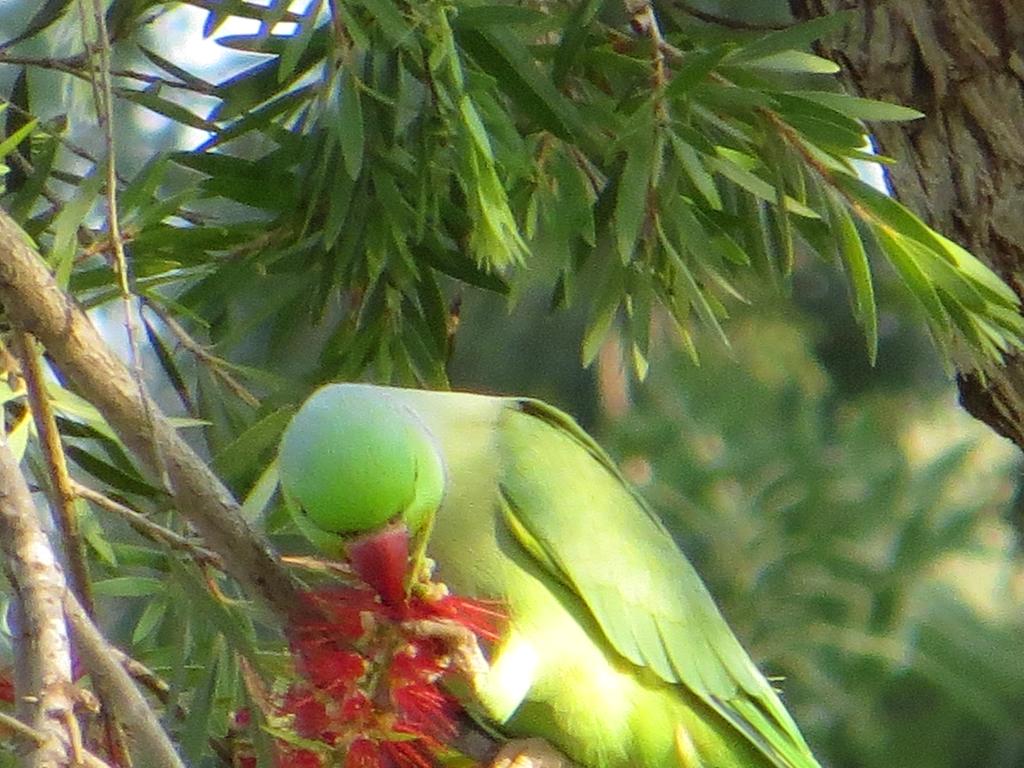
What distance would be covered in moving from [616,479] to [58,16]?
1.84 ft

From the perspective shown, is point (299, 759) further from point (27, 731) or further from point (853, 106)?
point (853, 106)

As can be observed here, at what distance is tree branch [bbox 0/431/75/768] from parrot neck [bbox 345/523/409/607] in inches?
9.6

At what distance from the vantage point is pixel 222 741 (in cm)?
96

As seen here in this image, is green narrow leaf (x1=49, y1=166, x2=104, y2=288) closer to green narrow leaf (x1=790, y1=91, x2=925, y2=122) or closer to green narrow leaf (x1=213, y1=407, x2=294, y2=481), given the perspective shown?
green narrow leaf (x1=213, y1=407, x2=294, y2=481)

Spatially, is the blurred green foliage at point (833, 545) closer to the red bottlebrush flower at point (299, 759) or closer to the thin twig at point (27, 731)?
the red bottlebrush flower at point (299, 759)

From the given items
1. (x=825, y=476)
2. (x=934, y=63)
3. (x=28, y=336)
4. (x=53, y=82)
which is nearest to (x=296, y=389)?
(x=28, y=336)

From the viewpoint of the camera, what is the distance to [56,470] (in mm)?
754

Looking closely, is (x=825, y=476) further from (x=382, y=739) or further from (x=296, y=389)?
(x=382, y=739)

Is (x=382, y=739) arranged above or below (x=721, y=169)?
below

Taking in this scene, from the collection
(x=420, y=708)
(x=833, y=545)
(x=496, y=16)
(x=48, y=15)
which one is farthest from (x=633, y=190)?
(x=833, y=545)

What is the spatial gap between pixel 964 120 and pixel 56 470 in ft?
2.49

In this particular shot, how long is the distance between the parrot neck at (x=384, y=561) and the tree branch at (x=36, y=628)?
0.24m

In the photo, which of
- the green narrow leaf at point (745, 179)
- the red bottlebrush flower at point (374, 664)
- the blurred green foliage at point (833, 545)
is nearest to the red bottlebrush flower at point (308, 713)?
the red bottlebrush flower at point (374, 664)

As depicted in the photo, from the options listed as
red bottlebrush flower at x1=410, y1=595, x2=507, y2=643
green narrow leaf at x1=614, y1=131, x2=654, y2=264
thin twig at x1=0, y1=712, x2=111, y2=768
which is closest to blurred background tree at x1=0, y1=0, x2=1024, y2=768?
green narrow leaf at x1=614, y1=131, x2=654, y2=264
